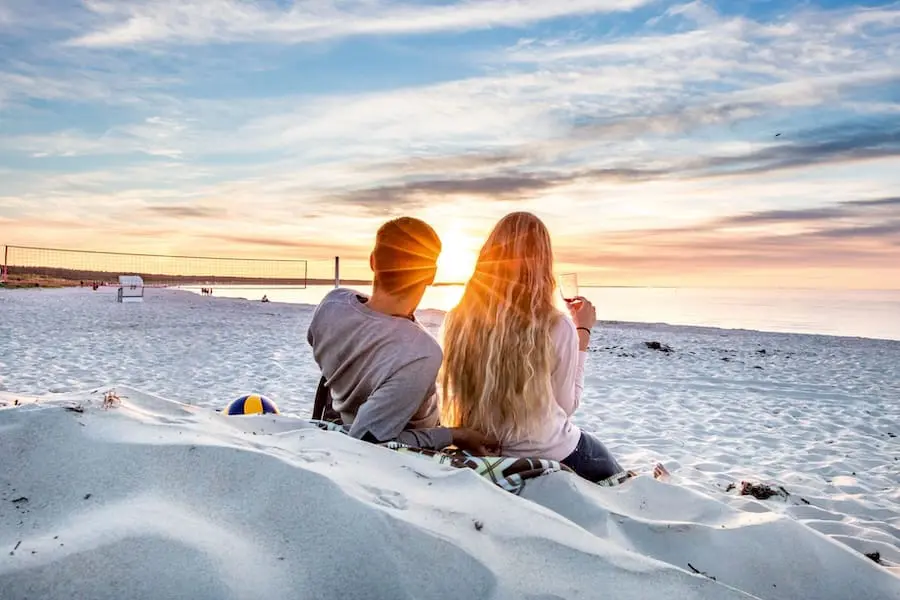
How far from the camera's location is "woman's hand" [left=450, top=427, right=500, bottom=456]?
2898 millimetres

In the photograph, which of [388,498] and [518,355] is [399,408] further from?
[388,498]

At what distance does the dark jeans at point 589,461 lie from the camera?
119 inches

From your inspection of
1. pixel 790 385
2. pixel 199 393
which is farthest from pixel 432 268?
pixel 790 385

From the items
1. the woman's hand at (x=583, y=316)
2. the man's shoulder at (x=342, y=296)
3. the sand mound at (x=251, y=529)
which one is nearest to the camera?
the sand mound at (x=251, y=529)

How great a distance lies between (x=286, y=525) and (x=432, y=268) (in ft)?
4.65

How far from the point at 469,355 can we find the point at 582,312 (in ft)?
2.29

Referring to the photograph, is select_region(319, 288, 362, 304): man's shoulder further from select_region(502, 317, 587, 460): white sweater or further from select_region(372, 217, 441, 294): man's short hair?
select_region(502, 317, 587, 460): white sweater

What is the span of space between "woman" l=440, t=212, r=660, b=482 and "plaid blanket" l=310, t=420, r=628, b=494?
227 mm

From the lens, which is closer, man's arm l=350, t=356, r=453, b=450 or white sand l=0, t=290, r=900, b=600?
white sand l=0, t=290, r=900, b=600

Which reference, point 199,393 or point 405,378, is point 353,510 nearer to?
point 405,378

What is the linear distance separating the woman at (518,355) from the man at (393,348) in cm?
16

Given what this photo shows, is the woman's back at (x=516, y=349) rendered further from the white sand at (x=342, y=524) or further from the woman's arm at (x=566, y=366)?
the white sand at (x=342, y=524)

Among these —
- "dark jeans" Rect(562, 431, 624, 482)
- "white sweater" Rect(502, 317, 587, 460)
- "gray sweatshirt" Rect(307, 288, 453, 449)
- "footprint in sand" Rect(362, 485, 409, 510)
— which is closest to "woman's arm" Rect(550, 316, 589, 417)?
"white sweater" Rect(502, 317, 587, 460)

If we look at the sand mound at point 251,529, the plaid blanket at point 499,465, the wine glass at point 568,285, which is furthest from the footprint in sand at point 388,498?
the wine glass at point 568,285
